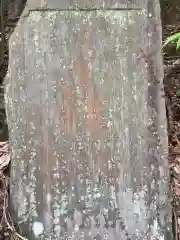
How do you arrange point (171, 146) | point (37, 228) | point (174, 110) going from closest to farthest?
1. point (37, 228)
2. point (171, 146)
3. point (174, 110)

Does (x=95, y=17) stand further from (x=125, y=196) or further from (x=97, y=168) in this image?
(x=125, y=196)

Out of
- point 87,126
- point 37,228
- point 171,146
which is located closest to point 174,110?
point 171,146

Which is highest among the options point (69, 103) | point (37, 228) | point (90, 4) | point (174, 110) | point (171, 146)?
point (90, 4)

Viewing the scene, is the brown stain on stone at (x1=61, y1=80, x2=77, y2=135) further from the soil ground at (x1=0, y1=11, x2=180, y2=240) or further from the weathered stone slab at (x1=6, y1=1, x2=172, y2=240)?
the soil ground at (x1=0, y1=11, x2=180, y2=240)

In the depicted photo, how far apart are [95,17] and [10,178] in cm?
90

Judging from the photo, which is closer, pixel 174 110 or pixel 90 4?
pixel 90 4

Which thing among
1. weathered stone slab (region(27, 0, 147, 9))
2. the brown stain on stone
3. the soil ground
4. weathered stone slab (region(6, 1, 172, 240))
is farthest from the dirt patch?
weathered stone slab (region(27, 0, 147, 9))

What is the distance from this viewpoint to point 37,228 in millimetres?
2092

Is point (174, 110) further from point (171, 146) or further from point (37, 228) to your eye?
point (37, 228)

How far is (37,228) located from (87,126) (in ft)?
1.83

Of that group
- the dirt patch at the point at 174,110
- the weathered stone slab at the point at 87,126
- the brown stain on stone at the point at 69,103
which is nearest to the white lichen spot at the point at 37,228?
the weathered stone slab at the point at 87,126

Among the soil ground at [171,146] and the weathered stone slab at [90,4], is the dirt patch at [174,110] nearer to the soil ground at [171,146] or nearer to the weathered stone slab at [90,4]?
the soil ground at [171,146]

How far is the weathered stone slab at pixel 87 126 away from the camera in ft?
6.89

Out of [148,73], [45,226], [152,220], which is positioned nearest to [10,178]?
[45,226]
